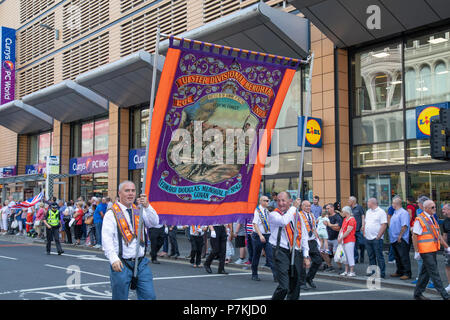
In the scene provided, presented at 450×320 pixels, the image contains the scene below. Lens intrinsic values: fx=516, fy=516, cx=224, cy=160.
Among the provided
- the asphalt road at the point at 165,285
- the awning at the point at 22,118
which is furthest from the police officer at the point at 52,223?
the awning at the point at 22,118

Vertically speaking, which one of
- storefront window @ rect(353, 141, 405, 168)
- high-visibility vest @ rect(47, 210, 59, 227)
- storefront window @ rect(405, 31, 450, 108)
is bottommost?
high-visibility vest @ rect(47, 210, 59, 227)

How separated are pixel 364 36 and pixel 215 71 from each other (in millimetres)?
11858

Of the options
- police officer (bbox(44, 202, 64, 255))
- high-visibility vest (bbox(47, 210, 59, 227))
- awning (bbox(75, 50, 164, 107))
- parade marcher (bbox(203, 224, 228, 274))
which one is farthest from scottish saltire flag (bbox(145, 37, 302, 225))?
awning (bbox(75, 50, 164, 107))

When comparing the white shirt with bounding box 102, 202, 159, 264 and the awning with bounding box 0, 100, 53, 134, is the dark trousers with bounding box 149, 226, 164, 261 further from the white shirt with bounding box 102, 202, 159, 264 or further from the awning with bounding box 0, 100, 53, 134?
the awning with bounding box 0, 100, 53, 134

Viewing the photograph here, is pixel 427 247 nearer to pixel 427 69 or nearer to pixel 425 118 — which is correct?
pixel 425 118

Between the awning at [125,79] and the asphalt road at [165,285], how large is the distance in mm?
10946

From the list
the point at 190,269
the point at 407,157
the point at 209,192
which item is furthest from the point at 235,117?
the point at 407,157

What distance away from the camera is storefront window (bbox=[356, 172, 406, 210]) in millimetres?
16391

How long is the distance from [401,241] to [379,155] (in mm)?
5703

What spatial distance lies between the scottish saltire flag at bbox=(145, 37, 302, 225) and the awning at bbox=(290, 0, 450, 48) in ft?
32.3

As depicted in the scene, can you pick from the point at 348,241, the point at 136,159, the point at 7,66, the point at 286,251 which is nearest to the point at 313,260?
the point at 348,241

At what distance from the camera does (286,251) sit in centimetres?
720

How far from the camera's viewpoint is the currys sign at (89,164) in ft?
95.6

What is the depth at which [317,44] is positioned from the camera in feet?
59.3
